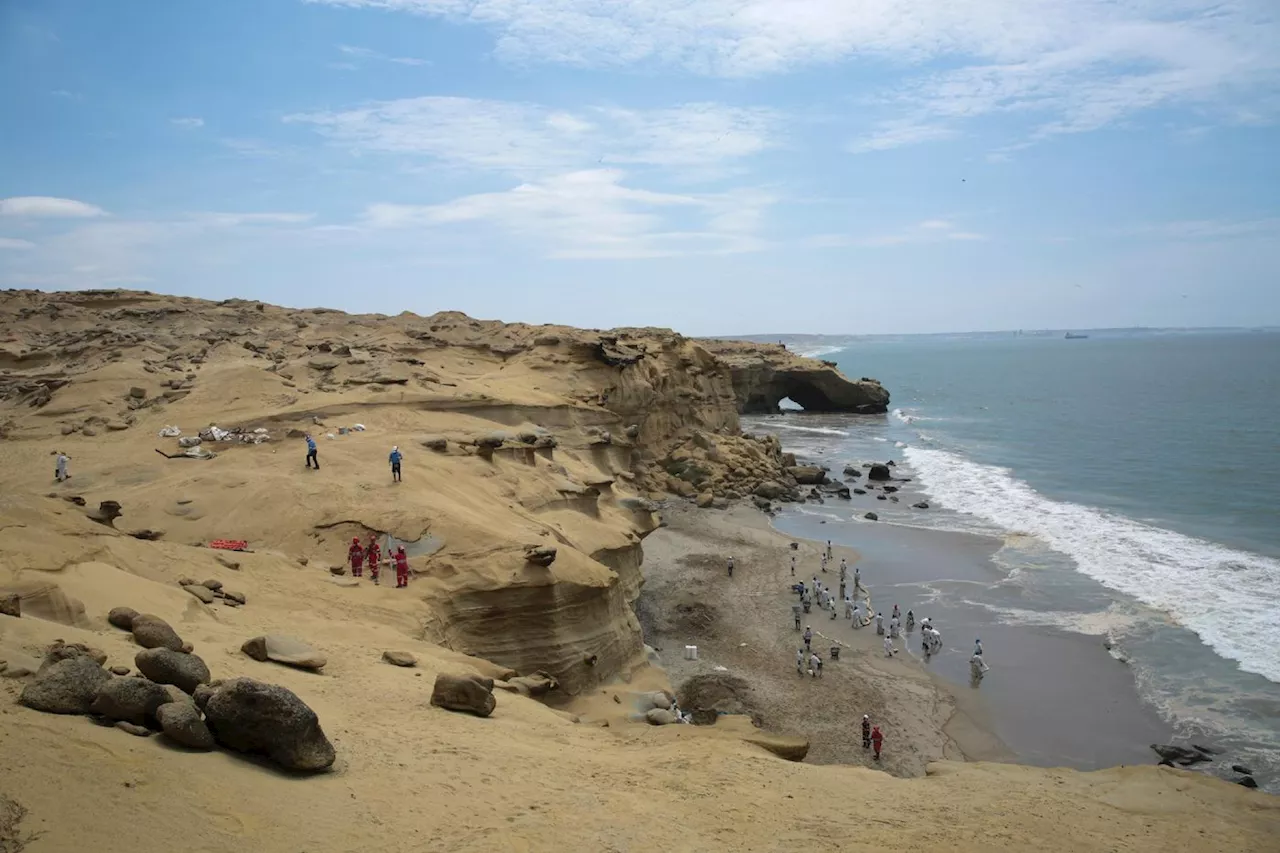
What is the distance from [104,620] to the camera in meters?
9.85

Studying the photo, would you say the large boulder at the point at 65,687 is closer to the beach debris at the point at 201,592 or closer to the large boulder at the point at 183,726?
the large boulder at the point at 183,726

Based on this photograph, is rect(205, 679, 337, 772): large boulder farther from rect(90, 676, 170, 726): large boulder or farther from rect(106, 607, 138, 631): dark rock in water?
rect(106, 607, 138, 631): dark rock in water

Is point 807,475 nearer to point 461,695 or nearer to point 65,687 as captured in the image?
point 461,695

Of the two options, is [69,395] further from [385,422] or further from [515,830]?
[515,830]

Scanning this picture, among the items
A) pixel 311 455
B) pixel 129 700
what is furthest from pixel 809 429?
pixel 129 700

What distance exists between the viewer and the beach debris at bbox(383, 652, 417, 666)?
11906 mm

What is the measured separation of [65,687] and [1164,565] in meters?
32.3

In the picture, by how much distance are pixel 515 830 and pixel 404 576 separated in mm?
7483

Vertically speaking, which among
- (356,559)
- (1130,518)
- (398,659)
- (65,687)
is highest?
(65,687)

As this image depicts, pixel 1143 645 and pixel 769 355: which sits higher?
pixel 769 355

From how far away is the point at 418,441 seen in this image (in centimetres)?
2145

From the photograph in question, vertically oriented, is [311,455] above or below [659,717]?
above

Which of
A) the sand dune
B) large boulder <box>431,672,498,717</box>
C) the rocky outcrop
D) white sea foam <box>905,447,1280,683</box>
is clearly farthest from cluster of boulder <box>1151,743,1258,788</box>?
the rocky outcrop

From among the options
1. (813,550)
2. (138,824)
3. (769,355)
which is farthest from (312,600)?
(769,355)
